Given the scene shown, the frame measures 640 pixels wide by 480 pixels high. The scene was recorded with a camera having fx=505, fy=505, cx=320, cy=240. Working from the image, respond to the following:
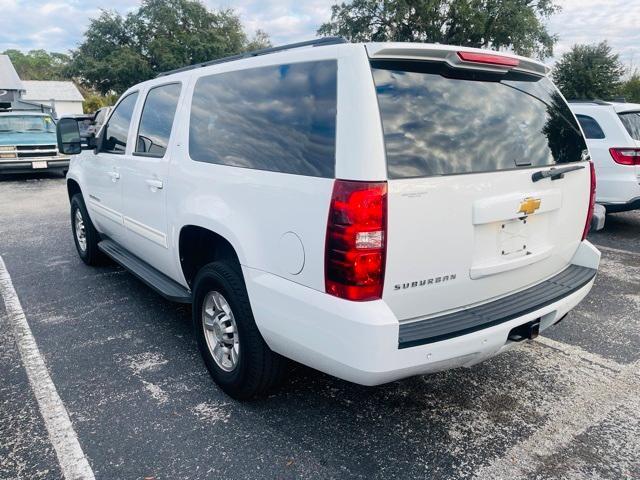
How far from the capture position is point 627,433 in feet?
8.87

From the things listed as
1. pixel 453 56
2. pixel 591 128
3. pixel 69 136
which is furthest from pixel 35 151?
pixel 453 56

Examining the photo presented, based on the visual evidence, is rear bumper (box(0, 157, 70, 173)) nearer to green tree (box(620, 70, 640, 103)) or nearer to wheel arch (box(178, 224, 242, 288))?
wheel arch (box(178, 224, 242, 288))

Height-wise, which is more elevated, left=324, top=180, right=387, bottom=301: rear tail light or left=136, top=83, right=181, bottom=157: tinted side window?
left=136, top=83, right=181, bottom=157: tinted side window

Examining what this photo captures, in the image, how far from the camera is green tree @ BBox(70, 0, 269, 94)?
40.0 m

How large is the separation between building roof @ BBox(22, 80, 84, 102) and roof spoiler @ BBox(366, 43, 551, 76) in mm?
70379

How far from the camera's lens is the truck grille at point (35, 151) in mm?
13578

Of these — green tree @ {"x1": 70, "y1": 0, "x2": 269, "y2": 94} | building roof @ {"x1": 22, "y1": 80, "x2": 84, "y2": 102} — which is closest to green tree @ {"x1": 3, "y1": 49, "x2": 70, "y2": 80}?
building roof @ {"x1": 22, "y1": 80, "x2": 84, "y2": 102}

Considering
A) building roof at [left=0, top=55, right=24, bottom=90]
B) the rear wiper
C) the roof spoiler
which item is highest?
building roof at [left=0, top=55, right=24, bottom=90]

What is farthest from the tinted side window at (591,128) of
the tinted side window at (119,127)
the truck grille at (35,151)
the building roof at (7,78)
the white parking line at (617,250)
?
the building roof at (7,78)

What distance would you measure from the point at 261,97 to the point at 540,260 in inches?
70.3

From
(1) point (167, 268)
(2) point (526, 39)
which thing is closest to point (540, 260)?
(1) point (167, 268)

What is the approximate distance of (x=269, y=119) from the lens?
2.64 meters

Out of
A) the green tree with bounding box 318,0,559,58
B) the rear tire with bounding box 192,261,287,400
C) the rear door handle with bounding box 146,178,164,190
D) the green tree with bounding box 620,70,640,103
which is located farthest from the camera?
the green tree with bounding box 318,0,559,58

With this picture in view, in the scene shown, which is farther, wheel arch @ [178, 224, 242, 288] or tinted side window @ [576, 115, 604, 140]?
tinted side window @ [576, 115, 604, 140]
